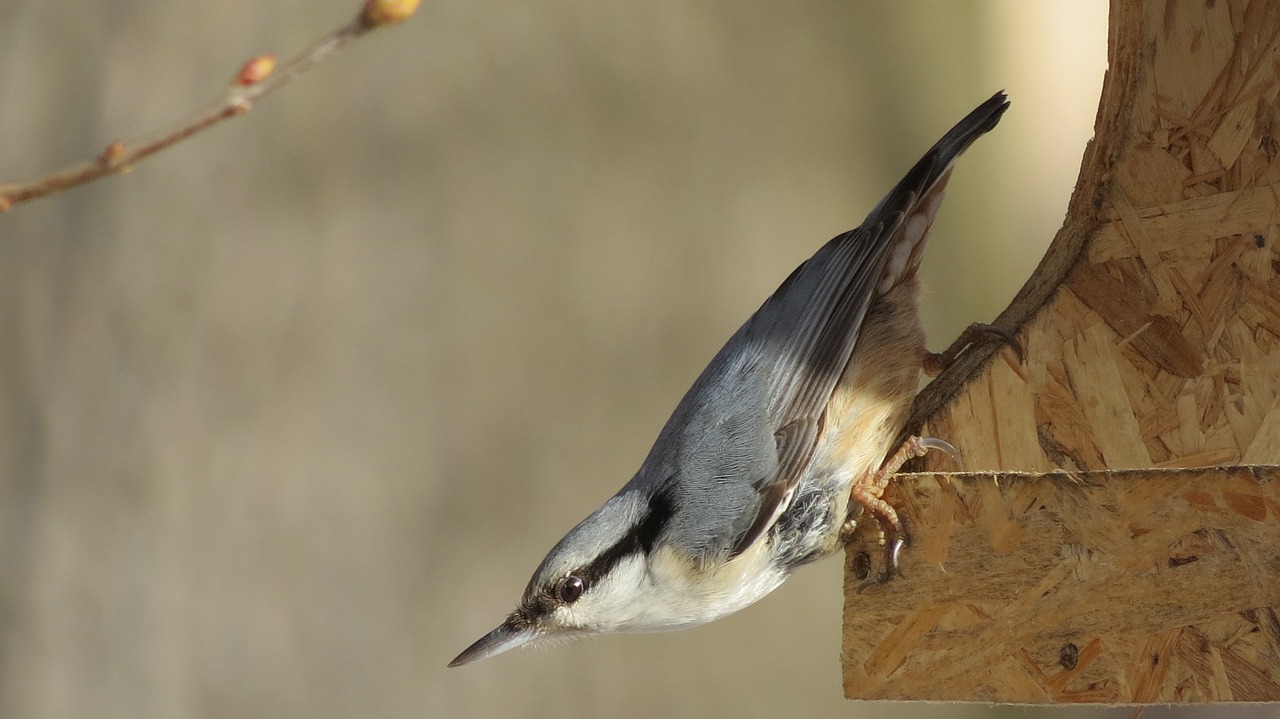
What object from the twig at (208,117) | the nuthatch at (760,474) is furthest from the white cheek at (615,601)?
the twig at (208,117)

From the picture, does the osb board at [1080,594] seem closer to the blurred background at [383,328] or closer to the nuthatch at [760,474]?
the nuthatch at [760,474]

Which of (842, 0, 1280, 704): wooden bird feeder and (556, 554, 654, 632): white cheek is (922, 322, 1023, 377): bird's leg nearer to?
(842, 0, 1280, 704): wooden bird feeder

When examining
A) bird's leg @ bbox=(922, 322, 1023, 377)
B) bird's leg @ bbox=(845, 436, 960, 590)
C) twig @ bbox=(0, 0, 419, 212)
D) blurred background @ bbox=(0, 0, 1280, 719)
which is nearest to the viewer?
twig @ bbox=(0, 0, 419, 212)

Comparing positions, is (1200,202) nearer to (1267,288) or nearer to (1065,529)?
(1267,288)

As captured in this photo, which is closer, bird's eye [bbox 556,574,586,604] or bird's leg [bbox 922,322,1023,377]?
bird's eye [bbox 556,574,586,604]

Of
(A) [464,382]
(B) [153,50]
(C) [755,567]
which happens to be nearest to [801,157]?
(A) [464,382]

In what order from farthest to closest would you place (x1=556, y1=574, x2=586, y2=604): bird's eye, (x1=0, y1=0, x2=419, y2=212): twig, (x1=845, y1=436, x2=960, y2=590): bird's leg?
(x1=556, y1=574, x2=586, y2=604): bird's eye, (x1=845, y1=436, x2=960, y2=590): bird's leg, (x1=0, y1=0, x2=419, y2=212): twig

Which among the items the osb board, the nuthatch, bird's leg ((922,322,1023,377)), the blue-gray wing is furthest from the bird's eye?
bird's leg ((922,322,1023,377))

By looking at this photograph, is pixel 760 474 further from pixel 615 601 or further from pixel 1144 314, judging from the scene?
pixel 1144 314
